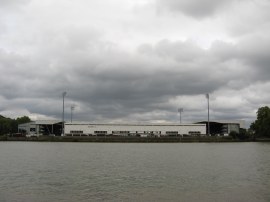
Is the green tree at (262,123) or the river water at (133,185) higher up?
the green tree at (262,123)

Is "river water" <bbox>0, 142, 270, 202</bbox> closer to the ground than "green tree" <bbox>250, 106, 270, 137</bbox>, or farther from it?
closer to the ground

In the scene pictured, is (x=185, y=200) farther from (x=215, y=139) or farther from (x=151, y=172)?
(x=215, y=139)

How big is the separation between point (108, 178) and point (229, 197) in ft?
44.2

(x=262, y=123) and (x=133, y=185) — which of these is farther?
(x=262, y=123)

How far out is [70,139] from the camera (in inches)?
7013

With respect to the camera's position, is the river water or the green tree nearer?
the river water

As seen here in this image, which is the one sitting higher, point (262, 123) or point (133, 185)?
point (262, 123)

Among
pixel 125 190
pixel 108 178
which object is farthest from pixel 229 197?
pixel 108 178

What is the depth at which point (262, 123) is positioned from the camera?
612 ft

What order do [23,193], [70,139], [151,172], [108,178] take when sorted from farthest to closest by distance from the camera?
[70,139] → [151,172] → [108,178] → [23,193]

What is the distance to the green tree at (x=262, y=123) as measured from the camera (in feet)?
604

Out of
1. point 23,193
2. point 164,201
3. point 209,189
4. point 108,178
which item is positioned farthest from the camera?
point 108,178

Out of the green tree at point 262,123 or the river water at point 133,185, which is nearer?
the river water at point 133,185

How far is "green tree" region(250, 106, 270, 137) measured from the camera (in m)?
184
